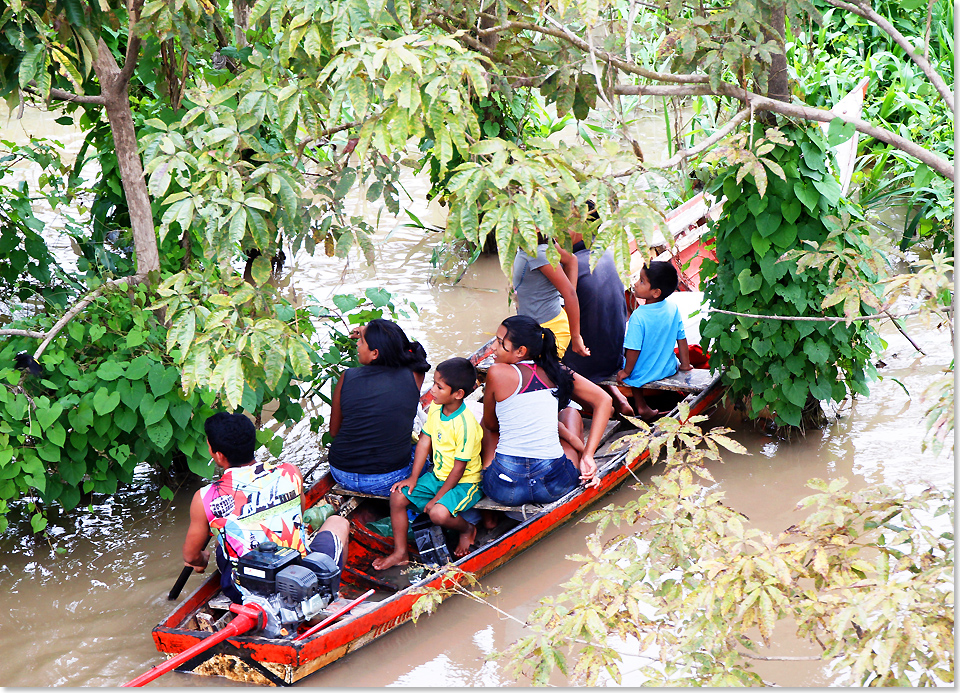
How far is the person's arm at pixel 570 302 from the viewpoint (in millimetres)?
5324

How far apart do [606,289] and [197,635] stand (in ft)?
10.8

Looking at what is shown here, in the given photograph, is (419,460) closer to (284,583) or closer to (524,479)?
(524,479)

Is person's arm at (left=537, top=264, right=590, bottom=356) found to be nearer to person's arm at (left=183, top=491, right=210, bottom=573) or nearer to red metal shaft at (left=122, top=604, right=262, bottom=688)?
person's arm at (left=183, top=491, right=210, bottom=573)

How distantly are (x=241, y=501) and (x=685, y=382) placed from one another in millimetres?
3251

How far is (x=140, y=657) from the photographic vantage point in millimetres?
4055

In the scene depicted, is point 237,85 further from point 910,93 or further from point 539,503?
point 910,93

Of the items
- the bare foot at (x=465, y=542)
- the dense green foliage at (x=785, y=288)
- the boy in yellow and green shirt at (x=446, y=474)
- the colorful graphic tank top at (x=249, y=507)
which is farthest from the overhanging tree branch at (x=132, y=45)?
the dense green foliage at (x=785, y=288)

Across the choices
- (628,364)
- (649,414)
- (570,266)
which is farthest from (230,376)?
(649,414)

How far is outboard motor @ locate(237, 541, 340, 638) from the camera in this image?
12.0ft

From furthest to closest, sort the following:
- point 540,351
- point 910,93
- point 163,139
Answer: point 910,93
point 540,351
point 163,139

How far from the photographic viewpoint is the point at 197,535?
388 cm

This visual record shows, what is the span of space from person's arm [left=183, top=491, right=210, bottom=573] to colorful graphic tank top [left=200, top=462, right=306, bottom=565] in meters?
0.04

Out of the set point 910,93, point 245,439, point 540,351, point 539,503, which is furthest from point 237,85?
point 910,93

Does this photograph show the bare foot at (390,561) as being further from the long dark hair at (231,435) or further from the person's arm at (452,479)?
the long dark hair at (231,435)
